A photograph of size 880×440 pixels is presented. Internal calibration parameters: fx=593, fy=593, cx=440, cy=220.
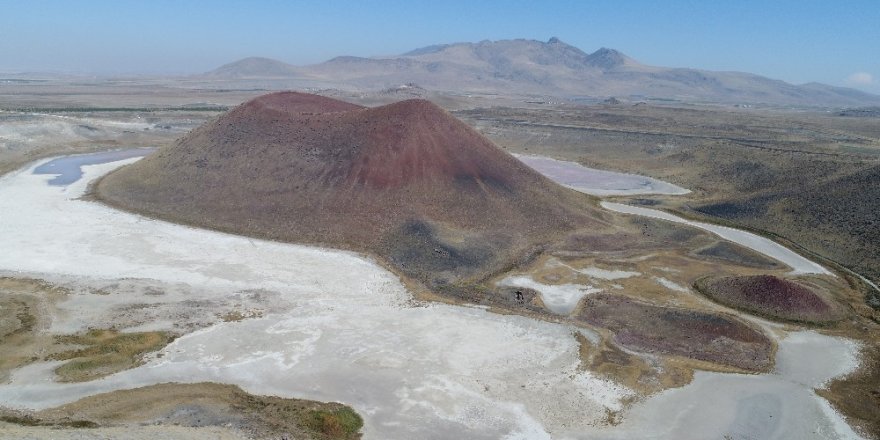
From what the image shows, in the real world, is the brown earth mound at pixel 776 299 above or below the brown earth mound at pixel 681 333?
above

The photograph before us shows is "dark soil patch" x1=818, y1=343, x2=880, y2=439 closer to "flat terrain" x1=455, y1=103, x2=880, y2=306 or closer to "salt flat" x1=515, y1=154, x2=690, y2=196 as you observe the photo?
"flat terrain" x1=455, y1=103, x2=880, y2=306

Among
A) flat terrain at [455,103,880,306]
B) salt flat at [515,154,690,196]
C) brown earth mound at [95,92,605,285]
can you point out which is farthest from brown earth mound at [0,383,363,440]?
salt flat at [515,154,690,196]

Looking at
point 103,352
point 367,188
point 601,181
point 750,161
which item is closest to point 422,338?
point 103,352

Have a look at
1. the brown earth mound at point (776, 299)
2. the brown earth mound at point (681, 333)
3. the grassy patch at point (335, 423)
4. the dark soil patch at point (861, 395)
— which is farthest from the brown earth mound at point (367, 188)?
the dark soil patch at point (861, 395)

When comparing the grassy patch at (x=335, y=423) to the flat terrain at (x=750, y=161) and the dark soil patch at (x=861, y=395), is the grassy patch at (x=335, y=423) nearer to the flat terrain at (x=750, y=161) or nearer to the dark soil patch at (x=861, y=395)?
the dark soil patch at (x=861, y=395)

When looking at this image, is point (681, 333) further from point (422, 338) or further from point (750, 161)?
point (750, 161)

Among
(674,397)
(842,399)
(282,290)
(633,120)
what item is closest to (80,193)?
(282,290)
